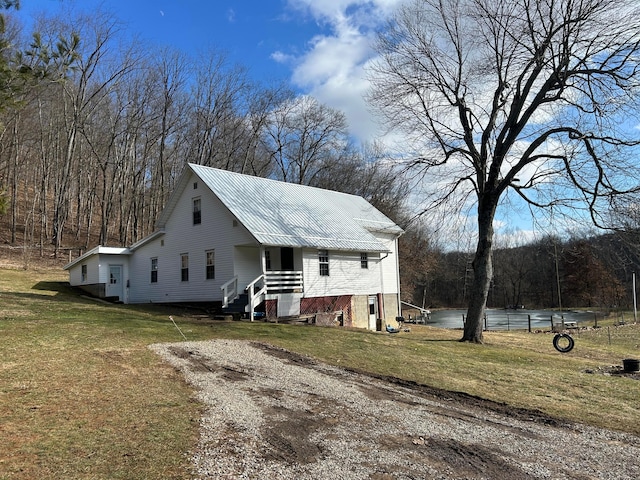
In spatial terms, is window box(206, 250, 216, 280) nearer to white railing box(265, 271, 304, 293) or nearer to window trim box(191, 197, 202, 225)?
window trim box(191, 197, 202, 225)

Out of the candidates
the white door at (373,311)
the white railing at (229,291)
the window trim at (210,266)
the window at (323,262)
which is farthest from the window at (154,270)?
the white door at (373,311)

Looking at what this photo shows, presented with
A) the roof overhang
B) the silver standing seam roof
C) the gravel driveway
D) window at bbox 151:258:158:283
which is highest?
the silver standing seam roof

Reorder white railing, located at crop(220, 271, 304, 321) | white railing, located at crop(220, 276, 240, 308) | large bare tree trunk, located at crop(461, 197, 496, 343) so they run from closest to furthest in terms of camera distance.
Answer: large bare tree trunk, located at crop(461, 197, 496, 343) → white railing, located at crop(220, 271, 304, 321) → white railing, located at crop(220, 276, 240, 308)

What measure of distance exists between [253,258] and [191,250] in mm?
3438

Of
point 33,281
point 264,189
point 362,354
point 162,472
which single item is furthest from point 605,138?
point 33,281

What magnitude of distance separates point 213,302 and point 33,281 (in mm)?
12449

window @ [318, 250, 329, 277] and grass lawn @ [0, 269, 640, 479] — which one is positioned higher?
window @ [318, 250, 329, 277]

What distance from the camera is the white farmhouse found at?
20906 mm

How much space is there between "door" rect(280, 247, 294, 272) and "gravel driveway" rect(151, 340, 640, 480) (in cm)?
1338

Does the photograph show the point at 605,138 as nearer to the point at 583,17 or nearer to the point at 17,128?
the point at 583,17

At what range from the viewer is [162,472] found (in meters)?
4.86

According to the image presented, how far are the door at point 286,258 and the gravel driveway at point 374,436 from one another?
13.4 m

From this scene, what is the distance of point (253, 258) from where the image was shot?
21.9 m

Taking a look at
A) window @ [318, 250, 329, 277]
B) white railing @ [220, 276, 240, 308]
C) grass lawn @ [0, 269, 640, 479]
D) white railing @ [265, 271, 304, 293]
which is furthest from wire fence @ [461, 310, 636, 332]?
white railing @ [220, 276, 240, 308]
